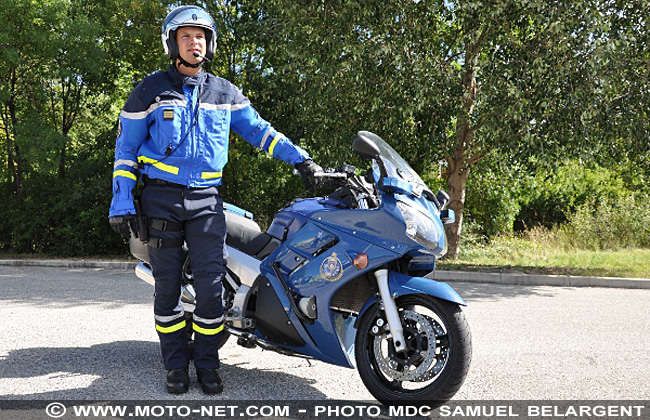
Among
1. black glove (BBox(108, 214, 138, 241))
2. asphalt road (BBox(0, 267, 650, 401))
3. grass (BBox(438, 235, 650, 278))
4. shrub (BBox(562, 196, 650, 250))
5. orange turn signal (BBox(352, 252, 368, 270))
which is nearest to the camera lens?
orange turn signal (BBox(352, 252, 368, 270))

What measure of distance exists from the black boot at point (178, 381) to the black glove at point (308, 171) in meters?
1.35

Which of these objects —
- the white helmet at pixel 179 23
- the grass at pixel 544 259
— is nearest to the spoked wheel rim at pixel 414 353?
the white helmet at pixel 179 23

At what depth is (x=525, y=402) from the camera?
12.1ft

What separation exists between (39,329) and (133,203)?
98.8 inches

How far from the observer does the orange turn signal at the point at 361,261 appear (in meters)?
3.54

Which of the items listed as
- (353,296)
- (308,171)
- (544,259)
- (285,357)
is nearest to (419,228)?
(353,296)

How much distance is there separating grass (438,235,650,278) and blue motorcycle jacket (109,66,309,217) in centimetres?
784

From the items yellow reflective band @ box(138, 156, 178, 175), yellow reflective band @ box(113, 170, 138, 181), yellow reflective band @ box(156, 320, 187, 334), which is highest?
yellow reflective band @ box(138, 156, 178, 175)

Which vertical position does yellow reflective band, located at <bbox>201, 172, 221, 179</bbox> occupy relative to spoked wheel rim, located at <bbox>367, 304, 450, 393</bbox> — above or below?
above

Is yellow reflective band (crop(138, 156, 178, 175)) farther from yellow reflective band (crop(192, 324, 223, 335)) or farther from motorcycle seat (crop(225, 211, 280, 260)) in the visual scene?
yellow reflective band (crop(192, 324, 223, 335))

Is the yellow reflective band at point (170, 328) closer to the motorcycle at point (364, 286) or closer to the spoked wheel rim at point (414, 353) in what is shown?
the motorcycle at point (364, 286)

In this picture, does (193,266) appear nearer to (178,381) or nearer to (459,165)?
(178,381)

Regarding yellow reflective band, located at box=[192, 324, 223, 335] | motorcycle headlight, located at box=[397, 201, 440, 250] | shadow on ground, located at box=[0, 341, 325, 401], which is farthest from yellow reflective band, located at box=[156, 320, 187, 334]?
motorcycle headlight, located at box=[397, 201, 440, 250]

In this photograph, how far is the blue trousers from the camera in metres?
3.75
